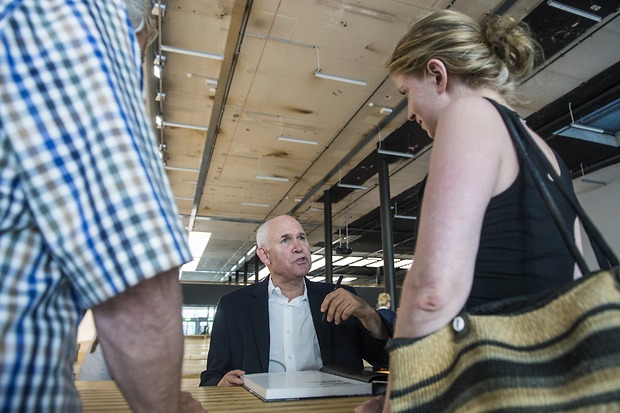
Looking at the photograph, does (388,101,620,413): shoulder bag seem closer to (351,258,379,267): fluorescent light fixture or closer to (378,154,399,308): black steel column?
(378,154,399,308): black steel column

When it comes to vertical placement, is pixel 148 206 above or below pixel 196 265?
below

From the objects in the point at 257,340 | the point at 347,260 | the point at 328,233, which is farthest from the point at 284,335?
the point at 347,260

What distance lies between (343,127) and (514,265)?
6386 mm

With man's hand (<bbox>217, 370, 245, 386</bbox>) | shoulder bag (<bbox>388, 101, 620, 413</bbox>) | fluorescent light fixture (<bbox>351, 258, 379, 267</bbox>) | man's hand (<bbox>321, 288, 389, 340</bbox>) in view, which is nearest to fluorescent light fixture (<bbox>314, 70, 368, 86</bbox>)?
man's hand (<bbox>321, 288, 389, 340</bbox>)

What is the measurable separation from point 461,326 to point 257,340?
1.38 m

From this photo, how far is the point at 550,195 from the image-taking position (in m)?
0.64

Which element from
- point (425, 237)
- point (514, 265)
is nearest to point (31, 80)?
point (425, 237)

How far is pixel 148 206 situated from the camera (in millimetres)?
490

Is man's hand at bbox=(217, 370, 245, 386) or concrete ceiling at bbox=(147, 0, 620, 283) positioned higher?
concrete ceiling at bbox=(147, 0, 620, 283)

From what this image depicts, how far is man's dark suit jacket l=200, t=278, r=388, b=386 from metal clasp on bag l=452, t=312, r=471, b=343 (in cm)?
116

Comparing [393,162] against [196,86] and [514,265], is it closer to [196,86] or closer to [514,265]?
[196,86]

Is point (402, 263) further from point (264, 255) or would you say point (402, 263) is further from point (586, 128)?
point (264, 255)

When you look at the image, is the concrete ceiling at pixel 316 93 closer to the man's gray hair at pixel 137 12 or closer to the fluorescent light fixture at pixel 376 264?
the man's gray hair at pixel 137 12

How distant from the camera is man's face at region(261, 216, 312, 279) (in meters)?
2.22
